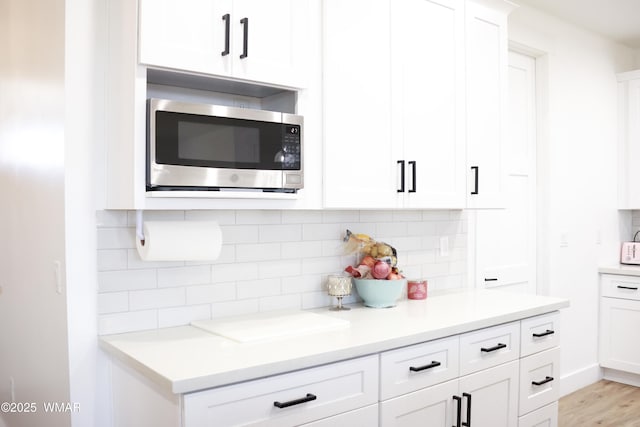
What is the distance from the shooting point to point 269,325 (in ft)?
6.48

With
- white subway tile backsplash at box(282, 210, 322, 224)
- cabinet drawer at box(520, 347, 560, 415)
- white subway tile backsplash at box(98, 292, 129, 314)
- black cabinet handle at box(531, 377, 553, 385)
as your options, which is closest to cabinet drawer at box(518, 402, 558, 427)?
cabinet drawer at box(520, 347, 560, 415)

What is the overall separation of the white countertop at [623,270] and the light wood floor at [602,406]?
0.84 m

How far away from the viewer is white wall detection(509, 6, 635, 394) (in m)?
3.70

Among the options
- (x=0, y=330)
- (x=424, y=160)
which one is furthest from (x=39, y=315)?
(x=424, y=160)

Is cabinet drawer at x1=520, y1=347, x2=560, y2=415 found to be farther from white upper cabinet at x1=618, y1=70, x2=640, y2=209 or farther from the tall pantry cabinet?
white upper cabinet at x1=618, y1=70, x2=640, y2=209

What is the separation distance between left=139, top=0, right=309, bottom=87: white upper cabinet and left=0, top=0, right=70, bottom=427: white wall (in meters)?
0.38

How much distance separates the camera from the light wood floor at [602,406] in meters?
3.38

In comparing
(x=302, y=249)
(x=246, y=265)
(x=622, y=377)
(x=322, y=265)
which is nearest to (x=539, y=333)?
(x=322, y=265)

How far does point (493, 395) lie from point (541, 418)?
42 cm

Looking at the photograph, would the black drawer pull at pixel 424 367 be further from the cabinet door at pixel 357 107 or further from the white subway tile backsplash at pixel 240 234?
the white subway tile backsplash at pixel 240 234

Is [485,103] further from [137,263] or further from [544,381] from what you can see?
[137,263]

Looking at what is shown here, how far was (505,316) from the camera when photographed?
7.51ft

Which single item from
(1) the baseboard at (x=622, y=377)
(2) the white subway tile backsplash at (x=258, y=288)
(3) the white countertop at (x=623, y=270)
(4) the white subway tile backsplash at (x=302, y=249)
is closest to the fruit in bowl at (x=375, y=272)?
(4) the white subway tile backsplash at (x=302, y=249)

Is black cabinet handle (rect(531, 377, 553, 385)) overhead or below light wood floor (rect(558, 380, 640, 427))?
overhead
